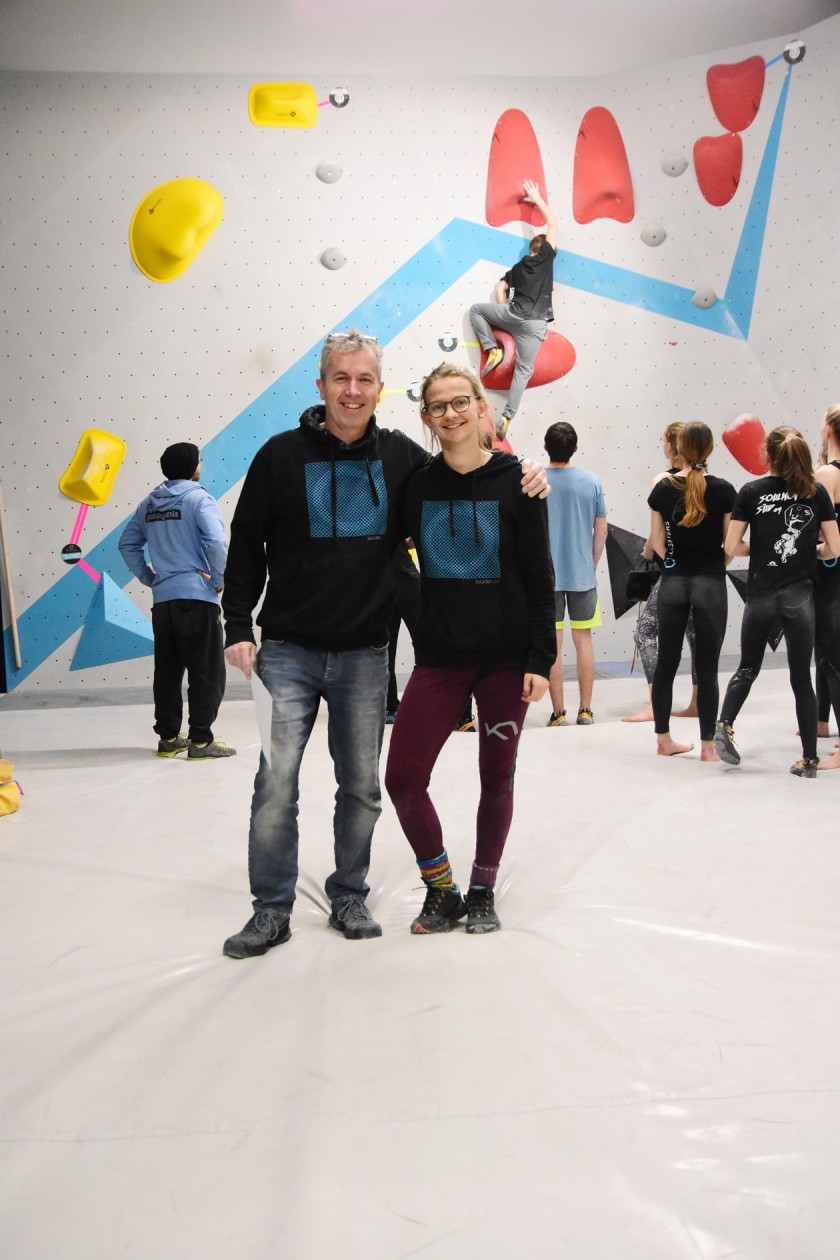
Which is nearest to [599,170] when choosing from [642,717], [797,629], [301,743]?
[642,717]

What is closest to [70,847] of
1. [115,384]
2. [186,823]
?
[186,823]

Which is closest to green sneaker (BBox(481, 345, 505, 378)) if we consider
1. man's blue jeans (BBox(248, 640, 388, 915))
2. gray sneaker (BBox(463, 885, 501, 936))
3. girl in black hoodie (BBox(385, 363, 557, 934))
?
girl in black hoodie (BBox(385, 363, 557, 934))

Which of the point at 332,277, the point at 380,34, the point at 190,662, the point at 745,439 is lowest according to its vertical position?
the point at 190,662

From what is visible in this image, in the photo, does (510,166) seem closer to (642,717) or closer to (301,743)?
(642,717)

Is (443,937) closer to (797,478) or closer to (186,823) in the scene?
(186,823)

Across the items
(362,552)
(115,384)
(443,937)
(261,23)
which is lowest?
(443,937)

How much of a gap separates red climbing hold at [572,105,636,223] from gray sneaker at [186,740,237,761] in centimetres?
420

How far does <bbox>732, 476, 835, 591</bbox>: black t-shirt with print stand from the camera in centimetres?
387

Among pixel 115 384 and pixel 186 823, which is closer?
pixel 186 823

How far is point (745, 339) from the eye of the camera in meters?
6.86

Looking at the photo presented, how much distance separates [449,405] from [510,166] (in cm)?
496

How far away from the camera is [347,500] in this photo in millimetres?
2377

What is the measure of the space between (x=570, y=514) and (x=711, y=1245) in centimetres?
398

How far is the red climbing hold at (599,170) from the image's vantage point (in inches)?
263
